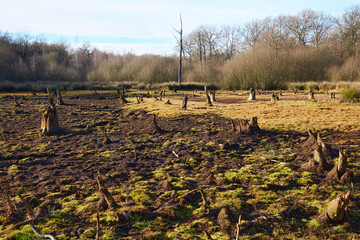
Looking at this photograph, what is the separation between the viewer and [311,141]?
190 inches

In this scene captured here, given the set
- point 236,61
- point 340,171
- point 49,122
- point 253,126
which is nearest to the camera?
point 340,171

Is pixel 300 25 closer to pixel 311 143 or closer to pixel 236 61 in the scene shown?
pixel 236 61

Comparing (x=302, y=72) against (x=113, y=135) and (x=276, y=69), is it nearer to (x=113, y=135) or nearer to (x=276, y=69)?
(x=276, y=69)

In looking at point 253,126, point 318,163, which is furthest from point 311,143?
point 253,126

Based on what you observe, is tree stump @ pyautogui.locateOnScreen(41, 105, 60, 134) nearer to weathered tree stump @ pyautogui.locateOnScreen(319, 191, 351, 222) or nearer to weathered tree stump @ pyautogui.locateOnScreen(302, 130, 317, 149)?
weathered tree stump @ pyautogui.locateOnScreen(302, 130, 317, 149)

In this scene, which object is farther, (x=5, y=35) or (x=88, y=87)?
(x=5, y=35)

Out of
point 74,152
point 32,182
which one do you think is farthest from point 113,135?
point 32,182

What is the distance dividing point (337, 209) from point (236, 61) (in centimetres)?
2603

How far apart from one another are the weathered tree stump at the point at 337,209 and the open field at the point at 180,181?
6cm

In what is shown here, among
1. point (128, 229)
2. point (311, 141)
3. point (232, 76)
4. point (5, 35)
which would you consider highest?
point (5, 35)

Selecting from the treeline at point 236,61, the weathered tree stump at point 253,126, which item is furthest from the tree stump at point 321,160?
the treeline at point 236,61

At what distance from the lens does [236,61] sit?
27.3 meters

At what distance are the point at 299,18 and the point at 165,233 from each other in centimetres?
3999

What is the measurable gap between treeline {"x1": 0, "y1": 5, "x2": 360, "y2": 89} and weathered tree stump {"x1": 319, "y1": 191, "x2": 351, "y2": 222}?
23.6 metres
